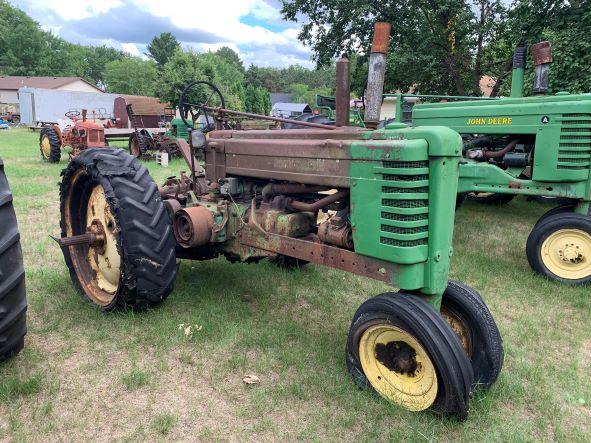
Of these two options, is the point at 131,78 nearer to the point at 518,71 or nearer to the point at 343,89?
the point at 518,71

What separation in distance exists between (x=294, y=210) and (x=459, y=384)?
1503 millimetres

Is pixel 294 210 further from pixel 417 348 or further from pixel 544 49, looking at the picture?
pixel 544 49

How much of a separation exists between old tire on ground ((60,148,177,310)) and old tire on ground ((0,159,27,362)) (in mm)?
660

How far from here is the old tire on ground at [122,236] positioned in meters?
3.06

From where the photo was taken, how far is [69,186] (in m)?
3.75

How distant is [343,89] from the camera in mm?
2682

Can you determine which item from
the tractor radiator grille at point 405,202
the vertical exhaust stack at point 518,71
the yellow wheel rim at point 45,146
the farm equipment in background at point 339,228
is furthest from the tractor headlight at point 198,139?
the yellow wheel rim at point 45,146

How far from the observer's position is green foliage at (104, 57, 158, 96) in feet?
202

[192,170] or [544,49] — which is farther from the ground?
[544,49]

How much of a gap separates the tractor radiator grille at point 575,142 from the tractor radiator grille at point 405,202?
10.1ft

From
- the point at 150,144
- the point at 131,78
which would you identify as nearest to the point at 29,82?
the point at 131,78

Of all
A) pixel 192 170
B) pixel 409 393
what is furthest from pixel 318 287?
pixel 409 393

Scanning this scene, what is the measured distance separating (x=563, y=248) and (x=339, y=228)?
9.36 feet

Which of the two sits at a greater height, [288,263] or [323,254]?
[323,254]
